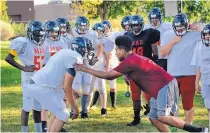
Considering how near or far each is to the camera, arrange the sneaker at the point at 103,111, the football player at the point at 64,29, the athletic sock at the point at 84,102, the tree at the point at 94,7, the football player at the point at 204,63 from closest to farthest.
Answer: the football player at the point at 204,63 → the football player at the point at 64,29 → the athletic sock at the point at 84,102 → the sneaker at the point at 103,111 → the tree at the point at 94,7

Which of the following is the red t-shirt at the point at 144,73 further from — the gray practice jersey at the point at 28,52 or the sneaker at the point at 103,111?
the sneaker at the point at 103,111

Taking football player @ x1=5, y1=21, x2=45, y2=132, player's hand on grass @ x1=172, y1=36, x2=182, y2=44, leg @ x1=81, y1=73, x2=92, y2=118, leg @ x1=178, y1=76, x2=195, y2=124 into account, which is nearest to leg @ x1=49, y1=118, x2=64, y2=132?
football player @ x1=5, y1=21, x2=45, y2=132

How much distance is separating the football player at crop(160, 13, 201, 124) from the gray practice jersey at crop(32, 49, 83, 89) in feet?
6.03

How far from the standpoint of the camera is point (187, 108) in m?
7.45

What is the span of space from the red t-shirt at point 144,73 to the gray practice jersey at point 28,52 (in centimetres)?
163

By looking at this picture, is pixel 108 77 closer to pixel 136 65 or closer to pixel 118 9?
pixel 136 65

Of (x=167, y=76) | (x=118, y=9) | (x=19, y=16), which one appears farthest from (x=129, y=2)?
(x=167, y=76)

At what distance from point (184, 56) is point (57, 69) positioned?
217cm

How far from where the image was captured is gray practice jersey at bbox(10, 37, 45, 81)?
23.6 ft

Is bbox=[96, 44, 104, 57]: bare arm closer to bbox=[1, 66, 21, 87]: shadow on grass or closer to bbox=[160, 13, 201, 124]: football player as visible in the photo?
bbox=[160, 13, 201, 124]: football player

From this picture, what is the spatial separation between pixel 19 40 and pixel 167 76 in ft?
7.55

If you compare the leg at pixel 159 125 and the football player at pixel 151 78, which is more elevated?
the football player at pixel 151 78

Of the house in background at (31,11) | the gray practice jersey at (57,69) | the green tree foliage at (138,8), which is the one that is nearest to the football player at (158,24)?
the gray practice jersey at (57,69)

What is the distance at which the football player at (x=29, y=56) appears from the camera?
7.20 m
